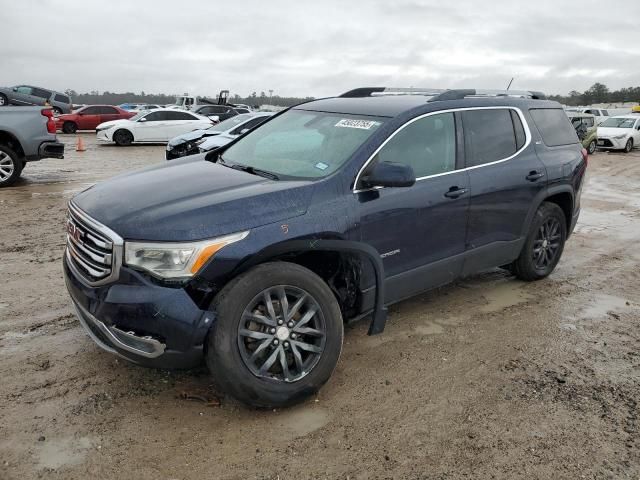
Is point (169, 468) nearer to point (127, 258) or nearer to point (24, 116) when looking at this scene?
point (127, 258)

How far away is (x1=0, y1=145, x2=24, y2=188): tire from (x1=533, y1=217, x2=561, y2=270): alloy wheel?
9.42 m

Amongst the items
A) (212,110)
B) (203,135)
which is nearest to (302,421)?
(203,135)

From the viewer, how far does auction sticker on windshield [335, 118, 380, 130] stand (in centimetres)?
409

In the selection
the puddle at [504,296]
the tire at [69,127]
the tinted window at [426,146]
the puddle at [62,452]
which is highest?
the tinted window at [426,146]

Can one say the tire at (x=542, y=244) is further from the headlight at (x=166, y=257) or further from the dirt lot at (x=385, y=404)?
the headlight at (x=166, y=257)

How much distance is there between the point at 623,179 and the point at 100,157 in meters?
14.7

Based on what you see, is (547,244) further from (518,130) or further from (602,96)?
(602,96)

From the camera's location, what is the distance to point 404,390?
3596 mm

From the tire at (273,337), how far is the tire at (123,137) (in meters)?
20.0

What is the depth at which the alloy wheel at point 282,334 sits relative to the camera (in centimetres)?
319

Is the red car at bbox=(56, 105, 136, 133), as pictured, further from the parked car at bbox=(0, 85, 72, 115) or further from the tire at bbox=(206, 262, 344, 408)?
the tire at bbox=(206, 262, 344, 408)

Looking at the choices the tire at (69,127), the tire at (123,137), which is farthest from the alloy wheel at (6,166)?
the tire at (69,127)

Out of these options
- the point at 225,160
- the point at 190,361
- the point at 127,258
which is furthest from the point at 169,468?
the point at 225,160

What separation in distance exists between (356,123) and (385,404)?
2015 mm
